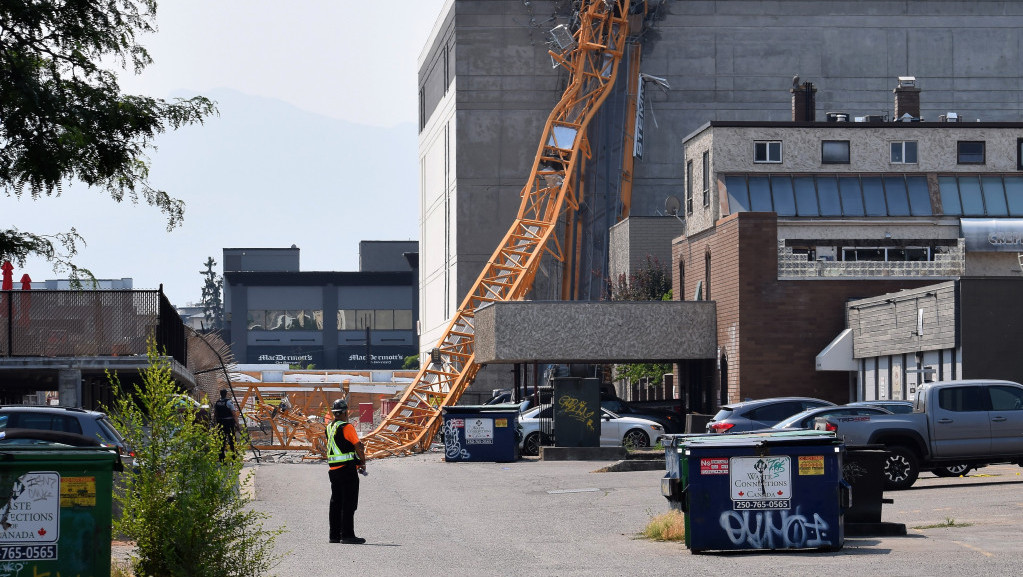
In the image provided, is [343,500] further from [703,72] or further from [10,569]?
[703,72]

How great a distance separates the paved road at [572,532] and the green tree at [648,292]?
26.3 meters

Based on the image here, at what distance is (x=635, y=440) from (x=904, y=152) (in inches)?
625

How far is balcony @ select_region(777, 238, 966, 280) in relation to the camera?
141 feet

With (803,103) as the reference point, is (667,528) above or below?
below

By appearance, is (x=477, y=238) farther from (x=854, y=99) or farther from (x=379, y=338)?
(x=379, y=338)

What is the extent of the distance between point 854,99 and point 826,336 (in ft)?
106

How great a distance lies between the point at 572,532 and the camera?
58.0 feet

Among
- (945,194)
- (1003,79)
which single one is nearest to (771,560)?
(945,194)

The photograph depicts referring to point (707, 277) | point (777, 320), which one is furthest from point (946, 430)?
point (707, 277)

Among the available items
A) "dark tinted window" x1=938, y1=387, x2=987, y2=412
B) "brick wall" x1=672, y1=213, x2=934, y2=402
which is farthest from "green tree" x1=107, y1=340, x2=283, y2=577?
"brick wall" x1=672, y1=213, x2=934, y2=402

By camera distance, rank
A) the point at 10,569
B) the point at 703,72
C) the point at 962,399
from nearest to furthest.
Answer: the point at 10,569, the point at 962,399, the point at 703,72

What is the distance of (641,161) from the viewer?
71.4 m

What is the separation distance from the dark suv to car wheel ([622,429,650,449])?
20330 mm

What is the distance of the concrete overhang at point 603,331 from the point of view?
153 ft
